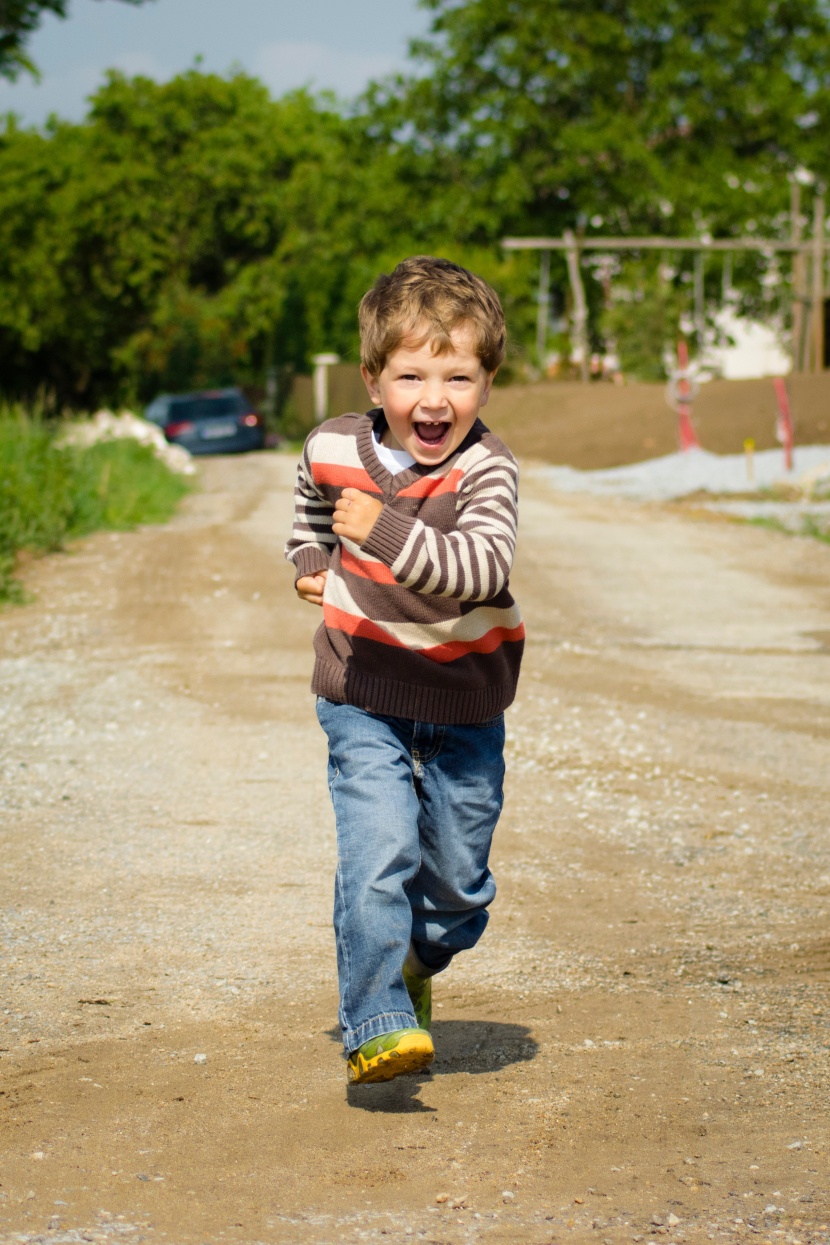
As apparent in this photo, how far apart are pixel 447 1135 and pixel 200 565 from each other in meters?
8.62

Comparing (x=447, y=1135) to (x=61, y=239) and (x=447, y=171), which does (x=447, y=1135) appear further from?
(x=61, y=239)

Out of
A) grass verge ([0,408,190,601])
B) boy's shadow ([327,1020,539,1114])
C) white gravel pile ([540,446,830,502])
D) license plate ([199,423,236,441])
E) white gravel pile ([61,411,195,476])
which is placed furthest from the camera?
license plate ([199,423,236,441])

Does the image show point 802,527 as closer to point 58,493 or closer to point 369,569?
point 58,493

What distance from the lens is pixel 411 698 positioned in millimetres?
2764

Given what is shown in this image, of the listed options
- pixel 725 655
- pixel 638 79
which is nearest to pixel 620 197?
pixel 638 79

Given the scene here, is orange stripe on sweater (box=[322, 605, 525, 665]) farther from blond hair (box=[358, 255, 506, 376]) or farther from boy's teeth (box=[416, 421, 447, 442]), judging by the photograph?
blond hair (box=[358, 255, 506, 376])

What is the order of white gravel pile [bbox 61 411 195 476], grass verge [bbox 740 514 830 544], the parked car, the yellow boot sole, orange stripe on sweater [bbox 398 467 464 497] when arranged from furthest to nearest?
the parked car → white gravel pile [bbox 61 411 195 476] → grass verge [bbox 740 514 830 544] → orange stripe on sweater [bbox 398 467 464 497] → the yellow boot sole

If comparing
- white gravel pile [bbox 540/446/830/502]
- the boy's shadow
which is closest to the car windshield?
white gravel pile [bbox 540/446/830/502]

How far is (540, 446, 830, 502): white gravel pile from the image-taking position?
53.8ft

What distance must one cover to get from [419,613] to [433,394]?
40 cm

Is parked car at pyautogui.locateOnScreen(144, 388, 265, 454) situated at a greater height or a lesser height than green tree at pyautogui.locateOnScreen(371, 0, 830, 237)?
lesser

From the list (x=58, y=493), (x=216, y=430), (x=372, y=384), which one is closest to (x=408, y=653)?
(x=372, y=384)

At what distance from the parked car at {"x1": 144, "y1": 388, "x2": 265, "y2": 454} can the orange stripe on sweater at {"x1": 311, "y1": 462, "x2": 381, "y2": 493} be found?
24.2 m

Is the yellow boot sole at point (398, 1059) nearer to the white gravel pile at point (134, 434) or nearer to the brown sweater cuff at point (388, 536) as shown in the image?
the brown sweater cuff at point (388, 536)
